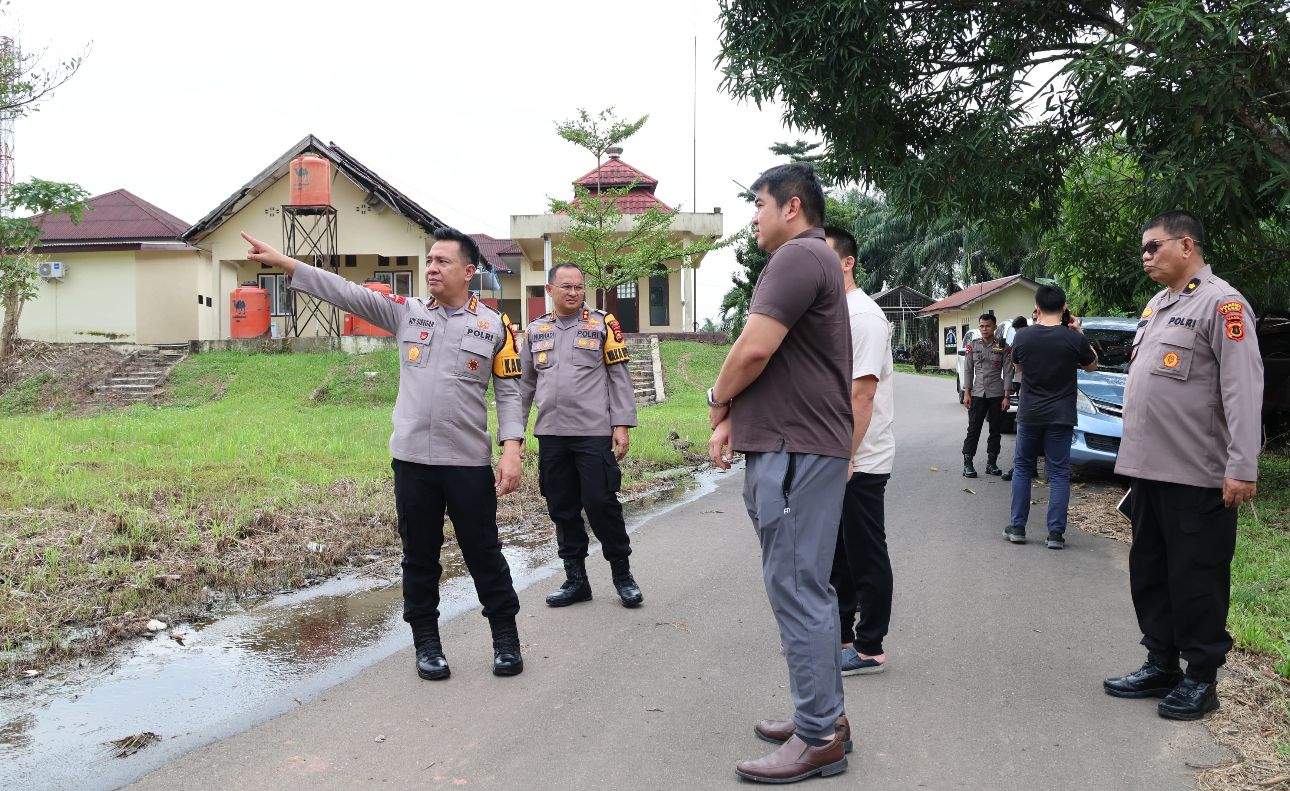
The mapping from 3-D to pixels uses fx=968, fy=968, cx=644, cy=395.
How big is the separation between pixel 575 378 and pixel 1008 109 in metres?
6.11

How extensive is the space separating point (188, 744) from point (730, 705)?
2.10 metres

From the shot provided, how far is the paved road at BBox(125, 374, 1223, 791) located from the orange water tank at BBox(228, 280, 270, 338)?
2209 cm

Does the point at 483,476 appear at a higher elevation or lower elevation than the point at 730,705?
higher

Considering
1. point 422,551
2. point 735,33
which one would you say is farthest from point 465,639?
point 735,33

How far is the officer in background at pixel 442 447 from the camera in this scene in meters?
4.46

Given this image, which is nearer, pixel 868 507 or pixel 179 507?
pixel 868 507

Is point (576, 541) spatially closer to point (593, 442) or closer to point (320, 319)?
point (593, 442)

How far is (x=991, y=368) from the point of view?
1098cm

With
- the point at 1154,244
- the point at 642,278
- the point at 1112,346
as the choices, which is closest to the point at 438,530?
the point at 1154,244

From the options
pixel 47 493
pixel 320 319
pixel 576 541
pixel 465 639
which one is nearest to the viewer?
pixel 465 639

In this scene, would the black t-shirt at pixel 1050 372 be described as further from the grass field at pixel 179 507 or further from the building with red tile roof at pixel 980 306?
the building with red tile roof at pixel 980 306

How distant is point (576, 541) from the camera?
570 cm

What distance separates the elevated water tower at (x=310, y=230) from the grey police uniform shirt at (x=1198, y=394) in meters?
23.7

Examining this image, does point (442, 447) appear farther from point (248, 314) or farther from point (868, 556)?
point (248, 314)
